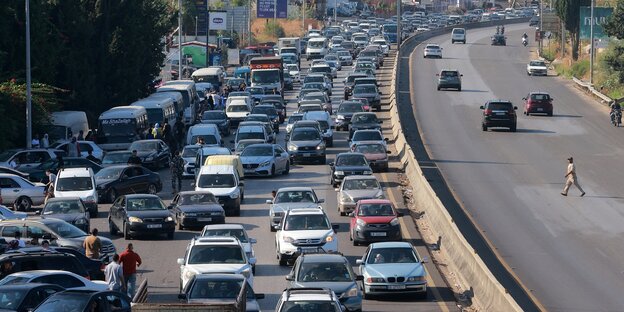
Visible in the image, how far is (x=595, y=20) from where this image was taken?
92312 mm

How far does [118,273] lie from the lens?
26812 mm

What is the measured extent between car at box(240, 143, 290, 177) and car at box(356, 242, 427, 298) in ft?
73.2

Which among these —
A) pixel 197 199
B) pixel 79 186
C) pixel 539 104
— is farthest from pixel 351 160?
pixel 539 104

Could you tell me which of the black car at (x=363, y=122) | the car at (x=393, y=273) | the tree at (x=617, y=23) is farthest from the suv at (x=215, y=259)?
the tree at (x=617, y=23)

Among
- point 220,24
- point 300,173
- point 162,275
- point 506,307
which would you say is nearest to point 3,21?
point 300,173

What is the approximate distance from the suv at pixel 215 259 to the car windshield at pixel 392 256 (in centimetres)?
276

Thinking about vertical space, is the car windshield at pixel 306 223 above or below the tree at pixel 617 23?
below

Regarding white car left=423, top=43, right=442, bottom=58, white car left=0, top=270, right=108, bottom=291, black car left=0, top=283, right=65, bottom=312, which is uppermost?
white car left=423, top=43, right=442, bottom=58

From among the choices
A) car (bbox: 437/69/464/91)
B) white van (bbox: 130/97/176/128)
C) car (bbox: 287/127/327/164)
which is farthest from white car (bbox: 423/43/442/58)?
car (bbox: 287/127/327/164)

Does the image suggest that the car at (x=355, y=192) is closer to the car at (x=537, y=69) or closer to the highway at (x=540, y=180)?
the highway at (x=540, y=180)

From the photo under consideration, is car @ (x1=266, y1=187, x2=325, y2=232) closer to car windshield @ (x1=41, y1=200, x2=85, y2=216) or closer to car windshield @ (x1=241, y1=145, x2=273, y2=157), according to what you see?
car windshield @ (x1=41, y1=200, x2=85, y2=216)

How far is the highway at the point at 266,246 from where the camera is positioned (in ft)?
93.5

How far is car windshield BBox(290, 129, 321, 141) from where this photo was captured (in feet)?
184

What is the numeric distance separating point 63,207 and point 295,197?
6926mm
